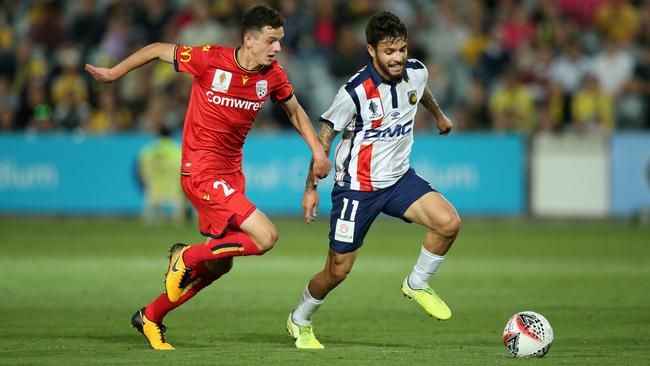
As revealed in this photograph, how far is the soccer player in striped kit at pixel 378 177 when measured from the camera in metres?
9.02

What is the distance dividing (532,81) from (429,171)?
318 centimetres

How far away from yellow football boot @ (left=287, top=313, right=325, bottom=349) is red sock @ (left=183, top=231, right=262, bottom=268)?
797 millimetres

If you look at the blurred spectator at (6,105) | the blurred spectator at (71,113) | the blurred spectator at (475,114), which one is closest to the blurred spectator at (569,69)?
the blurred spectator at (475,114)

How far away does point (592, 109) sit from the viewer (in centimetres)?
2189

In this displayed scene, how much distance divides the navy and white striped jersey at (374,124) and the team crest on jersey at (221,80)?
778 millimetres

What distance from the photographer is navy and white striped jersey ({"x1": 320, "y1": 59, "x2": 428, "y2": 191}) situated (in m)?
9.08

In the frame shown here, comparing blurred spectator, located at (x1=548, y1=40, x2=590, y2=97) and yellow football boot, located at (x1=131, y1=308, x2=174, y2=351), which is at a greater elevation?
yellow football boot, located at (x1=131, y1=308, x2=174, y2=351)

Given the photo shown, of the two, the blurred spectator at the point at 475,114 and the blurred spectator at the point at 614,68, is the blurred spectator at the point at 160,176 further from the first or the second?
the blurred spectator at the point at 614,68

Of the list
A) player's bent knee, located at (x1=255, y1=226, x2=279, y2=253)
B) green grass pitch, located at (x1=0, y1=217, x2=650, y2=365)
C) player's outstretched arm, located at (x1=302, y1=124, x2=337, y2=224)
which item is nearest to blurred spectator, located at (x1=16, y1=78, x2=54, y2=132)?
green grass pitch, located at (x1=0, y1=217, x2=650, y2=365)

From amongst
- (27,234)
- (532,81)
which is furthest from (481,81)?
(27,234)

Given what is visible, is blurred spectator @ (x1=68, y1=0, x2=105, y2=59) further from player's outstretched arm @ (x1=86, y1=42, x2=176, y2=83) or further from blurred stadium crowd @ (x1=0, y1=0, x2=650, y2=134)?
player's outstretched arm @ (x1=86, y1=42, x2=176, y2=83)

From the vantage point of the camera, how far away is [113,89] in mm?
23906

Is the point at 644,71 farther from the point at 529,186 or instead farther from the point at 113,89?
the point at 113,89

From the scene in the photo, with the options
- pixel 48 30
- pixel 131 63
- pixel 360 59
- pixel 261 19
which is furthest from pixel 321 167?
pixel 48 30
